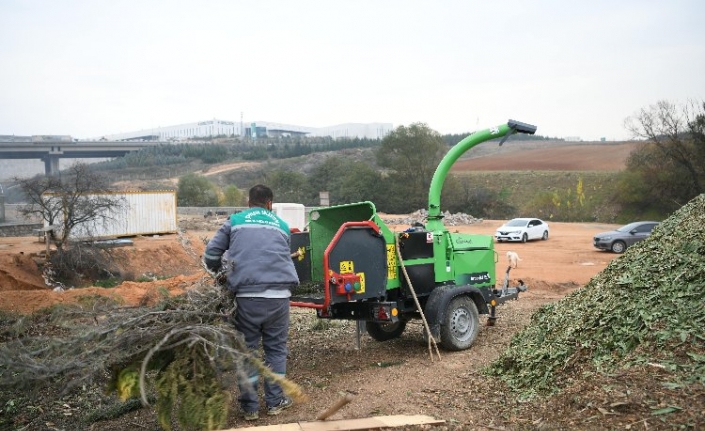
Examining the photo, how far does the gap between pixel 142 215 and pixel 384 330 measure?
74.7ft

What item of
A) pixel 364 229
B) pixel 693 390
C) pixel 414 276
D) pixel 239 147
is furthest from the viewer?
pixel 239 147

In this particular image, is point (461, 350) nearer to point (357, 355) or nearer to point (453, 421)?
point (357, 355)

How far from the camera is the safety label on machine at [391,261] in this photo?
Answer: 7.83 meters

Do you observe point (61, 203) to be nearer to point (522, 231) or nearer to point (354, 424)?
point (354, 424)

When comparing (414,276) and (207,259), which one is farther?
(414,276)

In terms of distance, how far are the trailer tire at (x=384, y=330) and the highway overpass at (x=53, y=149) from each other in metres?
50.6

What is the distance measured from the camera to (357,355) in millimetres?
8422

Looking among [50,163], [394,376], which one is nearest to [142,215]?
[394,376]

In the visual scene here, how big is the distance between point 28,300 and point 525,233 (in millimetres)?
24883

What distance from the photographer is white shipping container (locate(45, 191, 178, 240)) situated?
2717 cm

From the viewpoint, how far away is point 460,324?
8.44 meters

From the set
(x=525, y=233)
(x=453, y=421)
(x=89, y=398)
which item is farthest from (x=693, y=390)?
(x=525, y=233)

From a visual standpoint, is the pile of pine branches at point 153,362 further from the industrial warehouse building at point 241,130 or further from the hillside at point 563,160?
the industrial warehouse building at point 241,130

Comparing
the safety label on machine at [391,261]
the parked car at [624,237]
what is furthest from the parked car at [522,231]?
the safety label on machine at [391,261]
